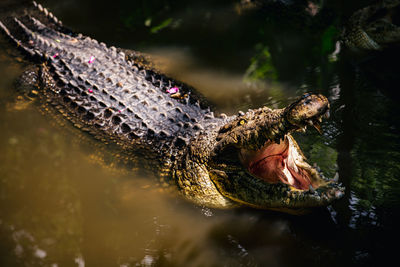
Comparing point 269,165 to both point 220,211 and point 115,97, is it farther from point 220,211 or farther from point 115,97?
point 115,97

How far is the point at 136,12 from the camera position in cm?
614

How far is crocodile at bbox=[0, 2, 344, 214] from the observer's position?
223cm

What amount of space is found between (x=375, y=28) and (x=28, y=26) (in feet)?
17.3

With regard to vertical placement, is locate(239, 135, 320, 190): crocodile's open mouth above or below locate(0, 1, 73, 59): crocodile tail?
below

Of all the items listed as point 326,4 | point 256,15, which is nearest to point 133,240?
point 256,15

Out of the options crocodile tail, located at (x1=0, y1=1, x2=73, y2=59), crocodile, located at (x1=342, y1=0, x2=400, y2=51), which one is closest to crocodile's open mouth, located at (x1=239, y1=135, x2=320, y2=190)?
crocodile, located at (x1=342, y1=0, x2=400, y2=51)

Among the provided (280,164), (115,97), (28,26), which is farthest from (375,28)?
(28,26)

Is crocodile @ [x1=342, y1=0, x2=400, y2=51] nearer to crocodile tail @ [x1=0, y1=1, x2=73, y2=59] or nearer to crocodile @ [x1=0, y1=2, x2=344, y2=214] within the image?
crocodile @ [x1=0, y1=2, x2=344, y2=214]

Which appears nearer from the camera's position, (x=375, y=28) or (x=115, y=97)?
(x=115, y=97)

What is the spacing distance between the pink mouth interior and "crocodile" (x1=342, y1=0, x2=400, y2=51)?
2.82m

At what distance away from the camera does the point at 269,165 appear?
2.63 m

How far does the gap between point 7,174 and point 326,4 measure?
5.59 meters

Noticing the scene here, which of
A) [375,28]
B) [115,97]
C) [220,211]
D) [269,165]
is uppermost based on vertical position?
[375,28]

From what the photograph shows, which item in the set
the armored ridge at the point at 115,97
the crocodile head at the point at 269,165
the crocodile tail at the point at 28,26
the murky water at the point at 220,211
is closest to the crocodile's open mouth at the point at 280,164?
the crocodile head at the point at 269,165
